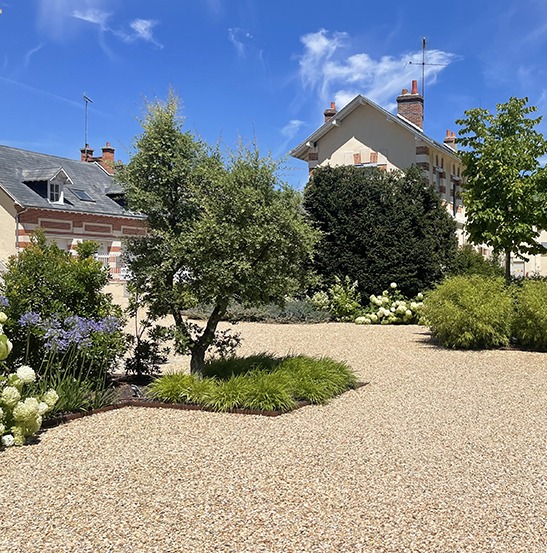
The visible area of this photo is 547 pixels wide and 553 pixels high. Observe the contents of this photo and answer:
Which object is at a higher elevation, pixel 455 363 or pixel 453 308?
pixel 453 308

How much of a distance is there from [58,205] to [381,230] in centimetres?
1408

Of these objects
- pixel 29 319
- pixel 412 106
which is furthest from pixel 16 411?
pixel 412 106

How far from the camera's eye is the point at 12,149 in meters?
26.8

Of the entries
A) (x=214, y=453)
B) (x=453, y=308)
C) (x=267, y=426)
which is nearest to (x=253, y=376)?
(x=267, y=426)

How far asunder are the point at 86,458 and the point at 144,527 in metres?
1.54

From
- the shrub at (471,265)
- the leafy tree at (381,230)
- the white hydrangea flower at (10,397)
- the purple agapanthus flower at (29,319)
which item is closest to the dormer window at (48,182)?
the leafy tree at (381,230)

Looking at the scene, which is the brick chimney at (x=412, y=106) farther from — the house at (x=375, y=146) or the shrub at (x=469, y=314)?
the shrub at (x=469, y=314)

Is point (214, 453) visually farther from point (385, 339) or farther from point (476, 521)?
point (385, 339)

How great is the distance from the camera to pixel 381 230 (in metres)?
16.7

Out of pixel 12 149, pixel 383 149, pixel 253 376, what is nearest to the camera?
pixel 253 376

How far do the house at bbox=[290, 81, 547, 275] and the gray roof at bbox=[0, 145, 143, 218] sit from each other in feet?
23.4

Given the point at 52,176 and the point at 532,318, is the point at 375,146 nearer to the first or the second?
the point at 52,176

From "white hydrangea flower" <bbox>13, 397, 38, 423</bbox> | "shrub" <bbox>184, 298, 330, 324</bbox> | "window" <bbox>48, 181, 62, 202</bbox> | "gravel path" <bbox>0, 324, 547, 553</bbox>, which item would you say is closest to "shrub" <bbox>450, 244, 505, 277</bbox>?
"shrub" <bbox>184, 298, 330, 324</bbox>

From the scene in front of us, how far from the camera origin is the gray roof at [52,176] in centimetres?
2472
